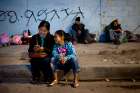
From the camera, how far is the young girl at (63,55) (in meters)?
7.62

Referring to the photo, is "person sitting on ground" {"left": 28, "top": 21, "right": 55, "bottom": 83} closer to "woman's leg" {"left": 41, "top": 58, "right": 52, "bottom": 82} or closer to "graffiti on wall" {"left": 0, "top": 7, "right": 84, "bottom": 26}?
"woman's leg" {"left": 41, "top": 58, "right": 52, "bottom": 82}

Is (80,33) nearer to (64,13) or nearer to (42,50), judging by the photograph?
(64,13)

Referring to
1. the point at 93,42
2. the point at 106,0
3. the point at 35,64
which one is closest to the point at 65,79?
the point at 35,64

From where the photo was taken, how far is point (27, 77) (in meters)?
8.43

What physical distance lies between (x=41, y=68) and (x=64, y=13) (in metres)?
5.68

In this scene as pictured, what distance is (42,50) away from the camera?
7773 millimetres

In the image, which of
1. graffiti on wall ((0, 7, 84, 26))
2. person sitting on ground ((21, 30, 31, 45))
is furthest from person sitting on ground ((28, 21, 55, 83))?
graffiti on wall ((0, 7, 84, 26))

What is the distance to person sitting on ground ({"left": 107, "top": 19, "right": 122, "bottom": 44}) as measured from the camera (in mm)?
12355

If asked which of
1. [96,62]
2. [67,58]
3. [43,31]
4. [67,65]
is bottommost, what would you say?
[96,62]

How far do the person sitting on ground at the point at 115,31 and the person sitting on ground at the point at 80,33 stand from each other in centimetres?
79

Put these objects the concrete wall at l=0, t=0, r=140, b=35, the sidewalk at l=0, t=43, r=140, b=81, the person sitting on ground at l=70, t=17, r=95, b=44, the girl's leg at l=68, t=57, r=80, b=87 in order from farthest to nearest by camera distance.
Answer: the concrete wall at l=0, t=0, r=140, b=35
the person sitting on ground at l=70, t=17, r=95, b=44
the sidewalk at l=0, t=43, r=140, b=81
the girl's leg at l=68, t=57, r=80, b=87

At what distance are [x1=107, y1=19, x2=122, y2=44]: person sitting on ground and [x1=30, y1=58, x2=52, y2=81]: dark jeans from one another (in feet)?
16.1

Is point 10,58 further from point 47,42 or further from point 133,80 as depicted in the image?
point 133,80

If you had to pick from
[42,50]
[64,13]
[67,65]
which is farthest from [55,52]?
[64,13]
